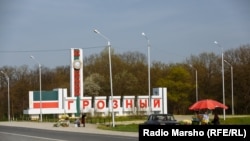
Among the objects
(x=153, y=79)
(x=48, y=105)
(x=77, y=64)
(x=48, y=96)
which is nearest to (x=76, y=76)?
(x=77, y=64)

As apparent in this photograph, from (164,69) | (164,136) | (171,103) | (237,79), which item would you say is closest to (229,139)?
(164,136)

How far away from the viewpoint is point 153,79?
96.9 m

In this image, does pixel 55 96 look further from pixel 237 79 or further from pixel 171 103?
pixel 237 79

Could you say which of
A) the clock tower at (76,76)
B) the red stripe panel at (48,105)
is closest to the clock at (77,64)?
the clock tower at (76,76)

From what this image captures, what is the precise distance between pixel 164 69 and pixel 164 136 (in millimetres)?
90289

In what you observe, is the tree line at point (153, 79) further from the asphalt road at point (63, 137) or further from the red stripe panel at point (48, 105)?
the asphalt road at point (63, 137)

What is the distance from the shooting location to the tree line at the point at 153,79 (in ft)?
272

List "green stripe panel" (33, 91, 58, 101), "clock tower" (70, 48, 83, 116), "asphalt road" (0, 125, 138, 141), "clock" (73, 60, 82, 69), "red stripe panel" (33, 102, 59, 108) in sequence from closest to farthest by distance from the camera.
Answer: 1. "asphalt road" (0, 125, 138, 141)
2. "clock tower" (70, 48, 83, 116)
3. "clock" (73, 60, 82, 69)
4. "red stripe panel" (33, 102, 59, 108)
5. "green stripe panel" (33, 91, 58, 101)

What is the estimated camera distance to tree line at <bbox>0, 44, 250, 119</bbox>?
83.0 meters

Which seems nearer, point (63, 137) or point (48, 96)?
point (63, 137)

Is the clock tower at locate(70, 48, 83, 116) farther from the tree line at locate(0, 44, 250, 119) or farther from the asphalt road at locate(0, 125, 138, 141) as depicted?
the asphalt road at locate(0, 125, 138, 141)

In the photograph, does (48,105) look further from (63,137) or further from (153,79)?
(63,137)

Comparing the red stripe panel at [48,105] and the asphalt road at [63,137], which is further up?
the red stripe panel at [48,105]

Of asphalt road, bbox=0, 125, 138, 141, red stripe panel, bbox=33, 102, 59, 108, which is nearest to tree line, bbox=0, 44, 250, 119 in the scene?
red stripe panel, bbox=33, 102, 59, 108
